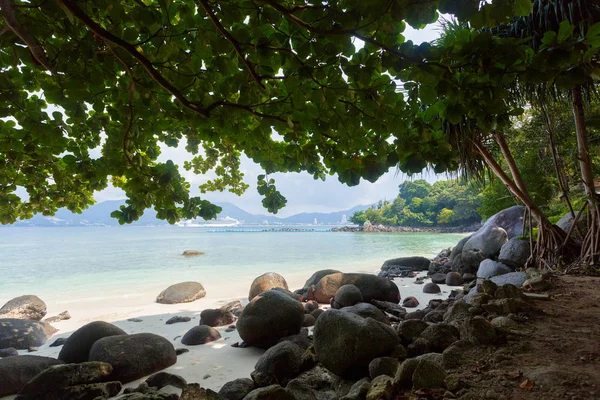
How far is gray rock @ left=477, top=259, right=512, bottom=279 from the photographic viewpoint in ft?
21.3

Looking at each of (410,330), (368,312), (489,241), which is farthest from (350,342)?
(489,241)

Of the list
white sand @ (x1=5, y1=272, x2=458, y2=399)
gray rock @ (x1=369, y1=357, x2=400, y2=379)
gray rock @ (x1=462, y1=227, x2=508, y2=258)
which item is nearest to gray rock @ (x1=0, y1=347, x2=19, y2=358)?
white sand @ (x1=5, y1=272, x2=458, y2=399)

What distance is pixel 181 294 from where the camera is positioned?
27.5 feet

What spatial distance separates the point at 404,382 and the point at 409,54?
1950 mm

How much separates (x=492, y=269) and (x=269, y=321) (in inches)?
206

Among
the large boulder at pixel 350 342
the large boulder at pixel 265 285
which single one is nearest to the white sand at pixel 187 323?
the large boulder at pixel 265 285

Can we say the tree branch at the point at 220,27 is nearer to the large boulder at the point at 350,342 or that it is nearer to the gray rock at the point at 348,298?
the large boulder at the point at 350,342

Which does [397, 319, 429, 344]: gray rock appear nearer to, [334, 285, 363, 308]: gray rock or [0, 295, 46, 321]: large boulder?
[334, 285, 363, 308]: gray rock

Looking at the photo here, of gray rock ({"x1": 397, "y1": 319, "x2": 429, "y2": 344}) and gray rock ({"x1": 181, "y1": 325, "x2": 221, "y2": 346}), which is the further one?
gray rock ({"x1": 181, "y1": 325, "x2": 221, "y2": 346})

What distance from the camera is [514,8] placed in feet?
3.52

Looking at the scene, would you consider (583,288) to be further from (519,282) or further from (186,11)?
(186,11)

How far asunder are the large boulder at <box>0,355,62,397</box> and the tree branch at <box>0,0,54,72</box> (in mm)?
3777

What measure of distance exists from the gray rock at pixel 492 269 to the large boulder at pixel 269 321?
4.53m

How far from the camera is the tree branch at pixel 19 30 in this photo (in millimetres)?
1165
